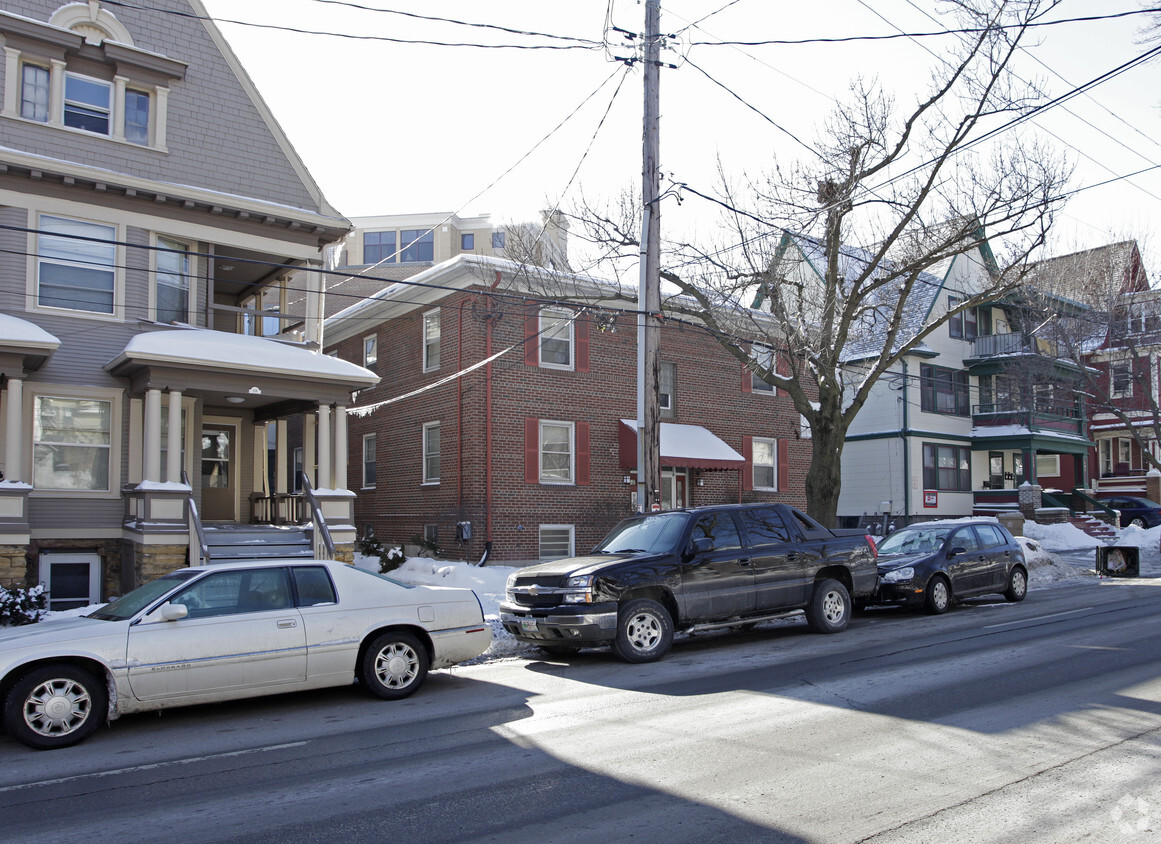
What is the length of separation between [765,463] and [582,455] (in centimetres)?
683

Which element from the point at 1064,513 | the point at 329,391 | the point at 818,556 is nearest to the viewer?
the point at 818,556

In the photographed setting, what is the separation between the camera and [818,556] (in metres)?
12.4

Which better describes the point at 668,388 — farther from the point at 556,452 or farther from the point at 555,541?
the point at 555,541

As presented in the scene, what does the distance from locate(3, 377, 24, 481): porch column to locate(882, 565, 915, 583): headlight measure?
13724 mm

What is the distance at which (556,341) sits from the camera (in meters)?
22.7

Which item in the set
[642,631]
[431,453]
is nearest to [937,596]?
[642,631]

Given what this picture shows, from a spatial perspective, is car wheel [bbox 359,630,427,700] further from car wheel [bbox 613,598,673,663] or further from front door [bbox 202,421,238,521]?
front door [bbox 202,421,238,521]

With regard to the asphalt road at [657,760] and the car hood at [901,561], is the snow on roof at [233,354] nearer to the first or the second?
the asphalt road at [657,760]

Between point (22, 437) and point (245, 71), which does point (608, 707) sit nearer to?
point (22, 437)

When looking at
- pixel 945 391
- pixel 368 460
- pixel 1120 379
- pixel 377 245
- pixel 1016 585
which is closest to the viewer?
pixel 1016 585

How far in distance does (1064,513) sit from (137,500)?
2855cm

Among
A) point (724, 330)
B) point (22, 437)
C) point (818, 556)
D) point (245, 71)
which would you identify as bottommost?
point (818, 556)

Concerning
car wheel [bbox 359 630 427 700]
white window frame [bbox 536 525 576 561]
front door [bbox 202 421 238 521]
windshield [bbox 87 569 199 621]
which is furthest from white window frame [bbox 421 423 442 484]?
windshield [bbox 87 569 199 621]

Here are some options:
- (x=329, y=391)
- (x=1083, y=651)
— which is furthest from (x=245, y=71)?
(x=1083, y=651)
